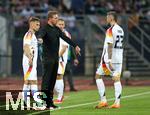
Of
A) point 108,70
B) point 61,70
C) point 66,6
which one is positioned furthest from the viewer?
point 66,6

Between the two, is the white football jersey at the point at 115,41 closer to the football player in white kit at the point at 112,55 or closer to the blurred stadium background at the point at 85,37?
the football player in white kit at the point at 112,55

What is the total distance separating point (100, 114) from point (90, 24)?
17634mm

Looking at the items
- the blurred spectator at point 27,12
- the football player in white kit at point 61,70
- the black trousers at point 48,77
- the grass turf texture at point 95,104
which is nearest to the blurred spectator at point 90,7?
the blurred spectator at point 27,12

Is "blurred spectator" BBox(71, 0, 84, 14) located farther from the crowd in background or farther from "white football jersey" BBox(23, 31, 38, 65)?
"white football jersey" BBox(23, 31, 38, 65)

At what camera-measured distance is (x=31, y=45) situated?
58.3ft

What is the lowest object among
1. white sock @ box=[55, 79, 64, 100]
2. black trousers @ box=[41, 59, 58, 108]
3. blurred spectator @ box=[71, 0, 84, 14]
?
white sock @ box=[55, 79, 64, 100]

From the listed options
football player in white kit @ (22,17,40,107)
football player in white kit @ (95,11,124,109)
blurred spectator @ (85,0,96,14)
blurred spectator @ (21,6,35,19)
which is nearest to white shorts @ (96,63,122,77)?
football player in white kit @ (95,11,124,109)

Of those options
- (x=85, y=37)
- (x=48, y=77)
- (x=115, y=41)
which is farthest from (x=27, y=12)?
(x=48, y=77)

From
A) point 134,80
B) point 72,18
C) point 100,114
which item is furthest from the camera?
point 72,18

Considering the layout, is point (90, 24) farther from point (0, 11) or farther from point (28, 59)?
point (28, 59)

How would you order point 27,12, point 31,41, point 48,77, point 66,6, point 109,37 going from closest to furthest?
1. point 48,77
2. point 109,37
3. point 31,41
4. point 27,12
5. point 66,6

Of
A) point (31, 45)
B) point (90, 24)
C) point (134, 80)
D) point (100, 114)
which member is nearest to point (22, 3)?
point (90, 24)

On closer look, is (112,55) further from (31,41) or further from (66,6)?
(66,6)

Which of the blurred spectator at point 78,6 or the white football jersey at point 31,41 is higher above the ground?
the blurred spectator at point 78,6
